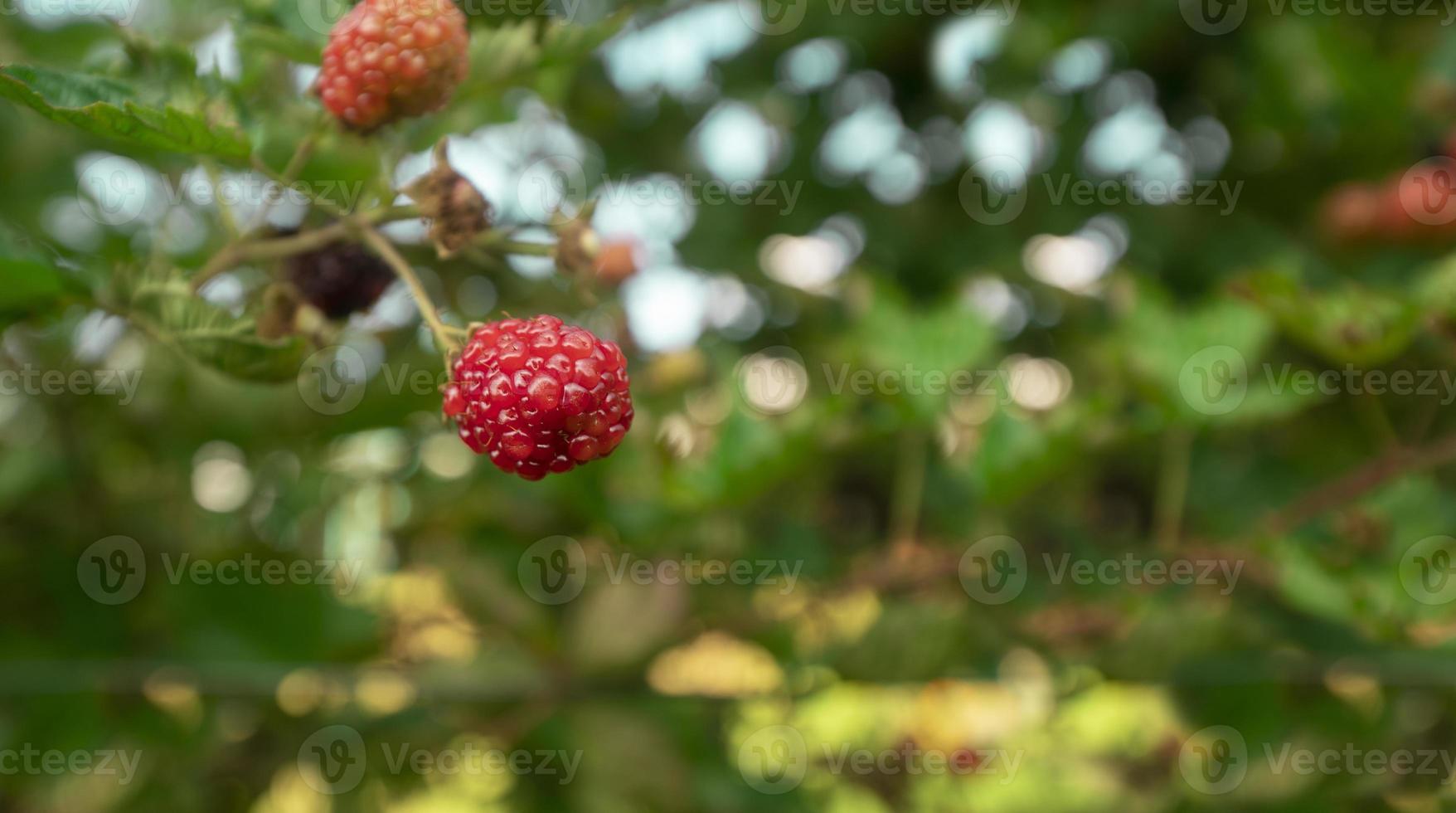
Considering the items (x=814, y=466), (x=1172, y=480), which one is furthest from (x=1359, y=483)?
(x=814, y=466)

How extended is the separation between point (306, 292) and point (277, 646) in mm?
701

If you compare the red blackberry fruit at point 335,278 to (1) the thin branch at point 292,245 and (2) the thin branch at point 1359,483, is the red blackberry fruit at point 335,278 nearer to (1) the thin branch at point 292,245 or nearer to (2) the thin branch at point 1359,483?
(1) the thin branch at point 292,245

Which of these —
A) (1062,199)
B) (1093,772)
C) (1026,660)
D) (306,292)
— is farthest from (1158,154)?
(306,292)

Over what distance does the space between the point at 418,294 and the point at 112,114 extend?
0.17m

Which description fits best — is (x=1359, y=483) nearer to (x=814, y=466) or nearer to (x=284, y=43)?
(x=814, y=466)

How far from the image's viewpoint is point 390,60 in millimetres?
611

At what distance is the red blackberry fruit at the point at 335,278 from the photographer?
718 mm

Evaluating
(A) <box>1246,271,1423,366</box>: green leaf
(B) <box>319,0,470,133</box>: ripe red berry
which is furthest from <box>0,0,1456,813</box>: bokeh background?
(B) <box>319,0,470,133</box>: ripe red berry

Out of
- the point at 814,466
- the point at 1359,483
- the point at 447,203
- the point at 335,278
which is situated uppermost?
the point at 447,203

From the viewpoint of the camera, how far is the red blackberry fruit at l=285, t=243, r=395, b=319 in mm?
718

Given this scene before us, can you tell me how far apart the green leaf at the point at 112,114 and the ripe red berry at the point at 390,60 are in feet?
0.24

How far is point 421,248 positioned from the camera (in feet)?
4.05

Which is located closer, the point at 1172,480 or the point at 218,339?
the point at 218,339

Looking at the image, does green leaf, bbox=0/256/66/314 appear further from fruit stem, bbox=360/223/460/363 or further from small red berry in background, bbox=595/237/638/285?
small red berry in background, bbox=595/237/638/285
